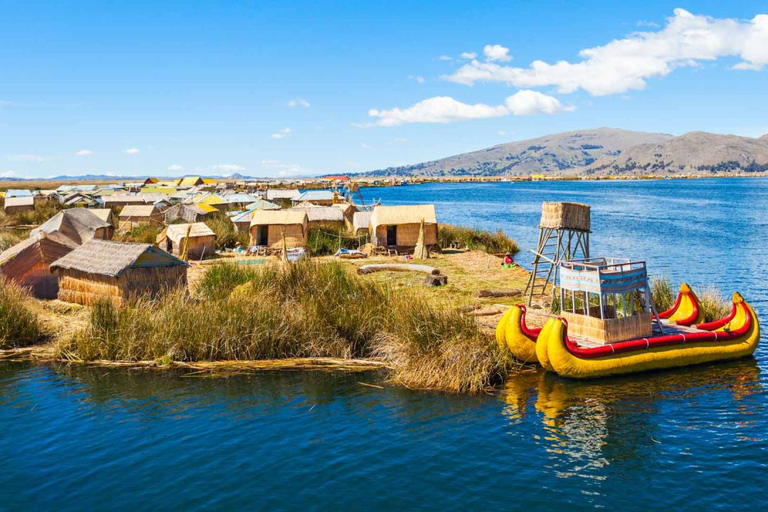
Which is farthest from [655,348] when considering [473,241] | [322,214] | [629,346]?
[322,214]

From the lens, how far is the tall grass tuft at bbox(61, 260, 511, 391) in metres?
14.8

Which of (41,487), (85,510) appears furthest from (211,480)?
(41,487)

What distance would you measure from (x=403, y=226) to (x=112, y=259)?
57.3 ft

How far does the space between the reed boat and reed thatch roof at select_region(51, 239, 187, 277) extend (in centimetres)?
1108

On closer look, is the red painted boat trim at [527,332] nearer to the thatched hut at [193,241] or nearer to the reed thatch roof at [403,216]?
the reed thatch roof at [403,216]

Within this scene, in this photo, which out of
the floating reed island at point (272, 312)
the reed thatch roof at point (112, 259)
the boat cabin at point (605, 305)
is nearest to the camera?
the floating reed island at point (272, 312)

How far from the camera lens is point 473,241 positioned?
Result: 38406 mm

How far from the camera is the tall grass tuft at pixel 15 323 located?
17078 mm

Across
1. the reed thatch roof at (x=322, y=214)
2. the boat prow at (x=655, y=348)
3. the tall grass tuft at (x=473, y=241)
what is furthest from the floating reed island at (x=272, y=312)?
the reed thatch roof at (x=322, y=214)

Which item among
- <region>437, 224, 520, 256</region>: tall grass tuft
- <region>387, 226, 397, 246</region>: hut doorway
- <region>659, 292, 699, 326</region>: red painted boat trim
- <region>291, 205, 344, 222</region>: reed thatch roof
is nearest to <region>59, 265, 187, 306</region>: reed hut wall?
<region>659, 292, 699, 326</region>: red painted boat trim

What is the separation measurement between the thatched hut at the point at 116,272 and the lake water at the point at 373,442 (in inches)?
159

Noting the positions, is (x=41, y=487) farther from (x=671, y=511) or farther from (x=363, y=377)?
(x=671, y=511)

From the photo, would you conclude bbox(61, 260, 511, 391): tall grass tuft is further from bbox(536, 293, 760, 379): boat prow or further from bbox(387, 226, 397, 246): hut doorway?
bbox(387, 226, 397, 246): hut doorway

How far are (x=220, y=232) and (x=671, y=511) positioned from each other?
3283 centimetres
